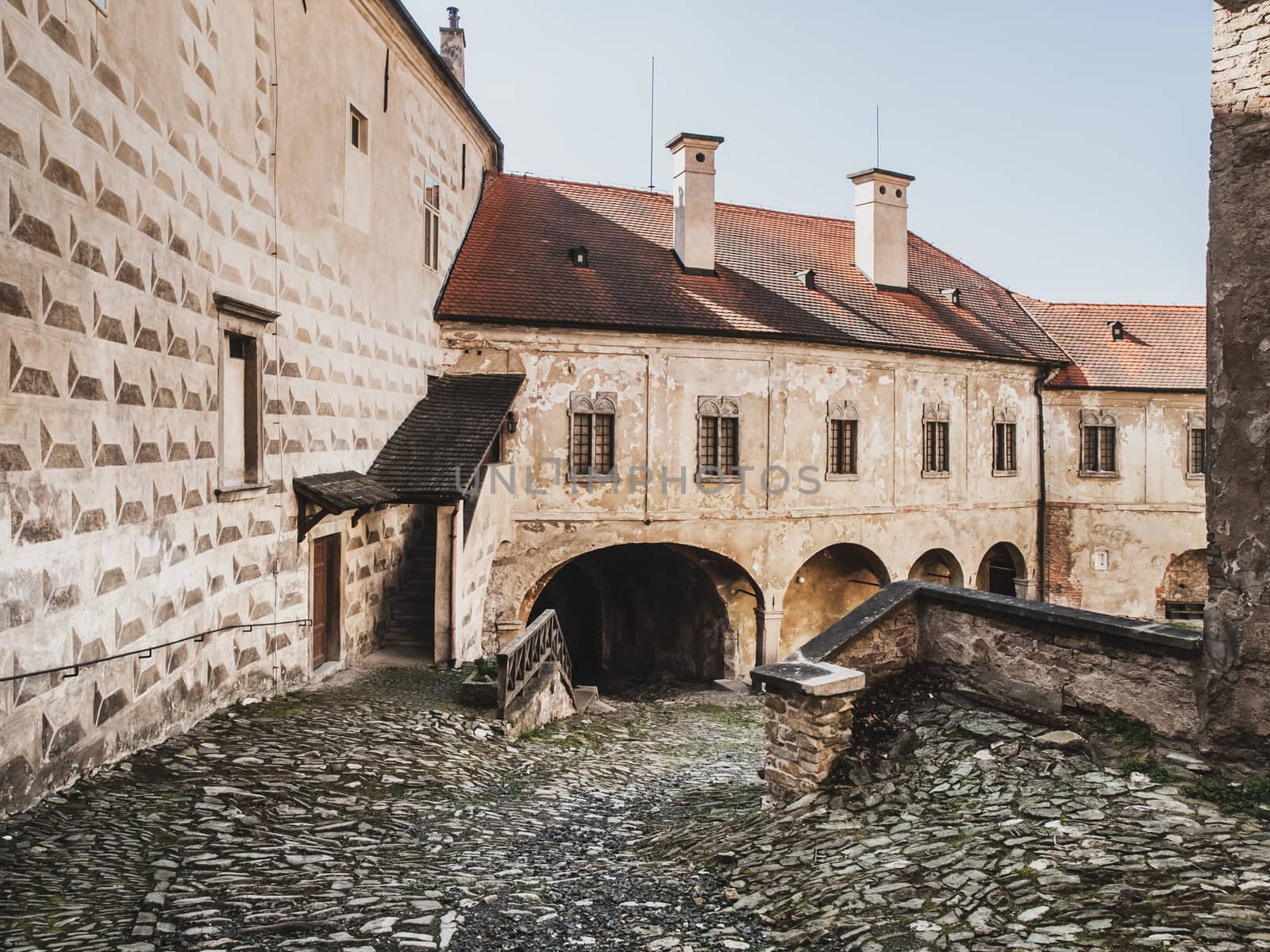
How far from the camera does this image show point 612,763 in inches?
436

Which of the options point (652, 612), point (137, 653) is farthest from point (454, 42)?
point (137, 653)

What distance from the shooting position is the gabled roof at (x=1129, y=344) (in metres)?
26.1

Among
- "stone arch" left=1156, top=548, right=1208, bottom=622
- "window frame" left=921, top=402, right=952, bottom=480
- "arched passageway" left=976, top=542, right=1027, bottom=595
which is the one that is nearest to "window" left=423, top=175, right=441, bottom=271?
"window frame" left=921, top=402, right=952, bottom=480

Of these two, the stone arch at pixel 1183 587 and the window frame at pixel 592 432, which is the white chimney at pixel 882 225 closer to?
the window frame at pixel 592 432

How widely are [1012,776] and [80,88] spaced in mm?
8378

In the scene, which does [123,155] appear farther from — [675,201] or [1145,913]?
[675,201]

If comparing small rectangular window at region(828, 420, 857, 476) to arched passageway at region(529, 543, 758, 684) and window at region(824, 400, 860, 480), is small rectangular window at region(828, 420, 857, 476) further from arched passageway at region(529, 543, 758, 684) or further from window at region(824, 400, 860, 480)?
arched passageway at region(529, 543, 758, 684)

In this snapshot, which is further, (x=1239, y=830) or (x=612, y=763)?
(x=612, y=763)

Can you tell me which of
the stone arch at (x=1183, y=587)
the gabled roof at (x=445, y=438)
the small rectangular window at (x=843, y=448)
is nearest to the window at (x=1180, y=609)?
the stone arch at (x=1183, y=587)

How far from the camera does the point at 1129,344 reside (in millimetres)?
27219

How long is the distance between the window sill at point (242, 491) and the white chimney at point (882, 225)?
1833cm

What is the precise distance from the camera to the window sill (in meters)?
9.34

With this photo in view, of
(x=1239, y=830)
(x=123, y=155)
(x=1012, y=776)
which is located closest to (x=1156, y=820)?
(x=1239, y=830)

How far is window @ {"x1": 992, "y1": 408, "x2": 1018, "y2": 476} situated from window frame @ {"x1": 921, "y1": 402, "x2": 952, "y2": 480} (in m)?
1.83
